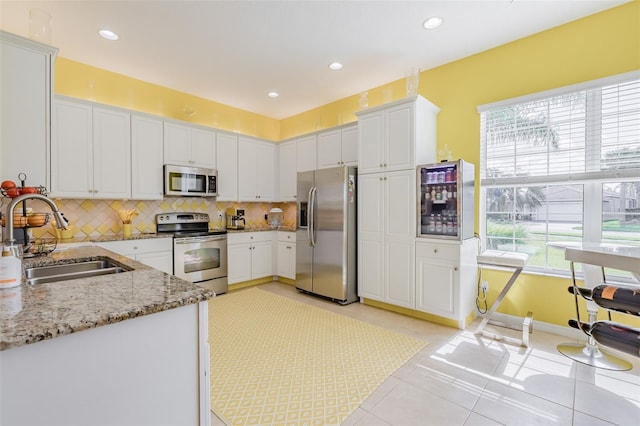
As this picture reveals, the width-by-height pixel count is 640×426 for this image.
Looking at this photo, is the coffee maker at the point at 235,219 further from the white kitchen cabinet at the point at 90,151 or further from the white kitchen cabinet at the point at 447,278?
the white kitchen cabinet at the point at 447,278

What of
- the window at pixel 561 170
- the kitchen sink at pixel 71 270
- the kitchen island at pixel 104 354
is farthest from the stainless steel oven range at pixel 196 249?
the window at pixel 561 170

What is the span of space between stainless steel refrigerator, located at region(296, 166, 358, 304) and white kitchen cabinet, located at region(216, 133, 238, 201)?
119 cm

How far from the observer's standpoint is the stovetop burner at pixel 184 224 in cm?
407

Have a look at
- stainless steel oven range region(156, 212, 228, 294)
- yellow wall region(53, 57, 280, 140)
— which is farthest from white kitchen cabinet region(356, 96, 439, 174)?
yellow wall region(53, 57, 280, 140)

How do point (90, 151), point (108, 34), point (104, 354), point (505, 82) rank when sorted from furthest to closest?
1. point (90, 151)
2. point (505, 82)
3. point (108, 34)
4. point (104, 354)

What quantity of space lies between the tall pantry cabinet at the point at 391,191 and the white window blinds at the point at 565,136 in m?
0.70

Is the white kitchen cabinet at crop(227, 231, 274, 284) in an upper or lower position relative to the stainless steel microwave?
lower

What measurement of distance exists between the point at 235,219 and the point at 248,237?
0.44 m

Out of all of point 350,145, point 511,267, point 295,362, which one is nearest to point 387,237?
point 511,267

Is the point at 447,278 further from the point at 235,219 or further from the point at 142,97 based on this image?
the point at 142,97

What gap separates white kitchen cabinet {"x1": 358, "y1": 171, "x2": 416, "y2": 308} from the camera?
337 cm

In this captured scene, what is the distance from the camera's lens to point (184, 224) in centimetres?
432

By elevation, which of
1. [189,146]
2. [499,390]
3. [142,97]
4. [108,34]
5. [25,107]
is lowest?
[499,390]

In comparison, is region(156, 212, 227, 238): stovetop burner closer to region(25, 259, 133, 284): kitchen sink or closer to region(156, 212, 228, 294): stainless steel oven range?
region(156, 212, 228, 294): stainless steel oven range
